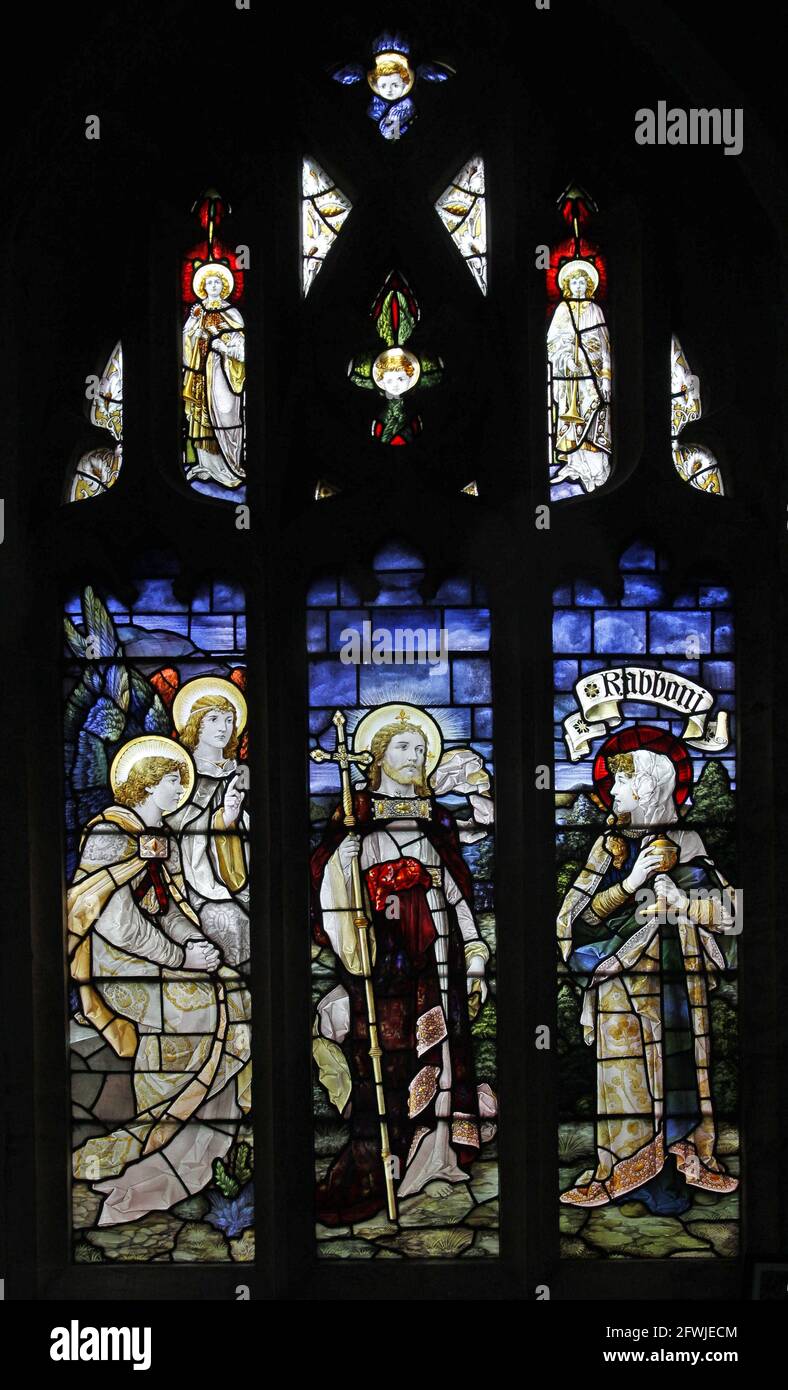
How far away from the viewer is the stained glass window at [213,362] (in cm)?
619

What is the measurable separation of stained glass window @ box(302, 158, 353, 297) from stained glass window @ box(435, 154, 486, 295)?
0.34 metres

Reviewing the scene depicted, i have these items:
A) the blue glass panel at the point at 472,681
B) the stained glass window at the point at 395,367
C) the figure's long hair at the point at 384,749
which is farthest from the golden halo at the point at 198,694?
the stained glass window at the point at 395,367

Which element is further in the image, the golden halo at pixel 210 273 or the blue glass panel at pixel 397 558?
the golden halo at pixel 210 273

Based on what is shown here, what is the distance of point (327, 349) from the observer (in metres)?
6.18

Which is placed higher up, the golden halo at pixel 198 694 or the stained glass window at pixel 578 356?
the stained glass window at pixel 578 356

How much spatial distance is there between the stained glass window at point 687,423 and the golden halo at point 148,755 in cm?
189

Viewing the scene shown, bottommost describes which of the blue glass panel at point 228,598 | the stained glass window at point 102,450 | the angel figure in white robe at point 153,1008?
the angel figure in white robe at point 153,1008

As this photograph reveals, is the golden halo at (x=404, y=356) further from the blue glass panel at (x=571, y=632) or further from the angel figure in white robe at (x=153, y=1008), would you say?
the angel figure in white robe at (x=153, y=1008)

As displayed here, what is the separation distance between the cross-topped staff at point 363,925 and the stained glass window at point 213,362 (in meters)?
0.89

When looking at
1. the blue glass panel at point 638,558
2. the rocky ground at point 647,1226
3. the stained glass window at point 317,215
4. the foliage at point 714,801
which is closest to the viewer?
the rocky ground at point 647,1226

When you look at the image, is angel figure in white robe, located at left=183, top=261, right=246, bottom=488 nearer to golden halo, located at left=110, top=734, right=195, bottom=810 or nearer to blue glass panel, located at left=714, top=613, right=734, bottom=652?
golden halo, located at left=110, top=734, right=195, bottom=810

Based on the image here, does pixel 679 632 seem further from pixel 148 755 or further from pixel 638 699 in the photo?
pixel 148 755

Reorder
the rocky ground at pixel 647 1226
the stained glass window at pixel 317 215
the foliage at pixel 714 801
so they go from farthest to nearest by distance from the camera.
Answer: the stained glass window at pixel 317 215, the foliage at pixel 714 801, the rocky ground at pixel 647 1226

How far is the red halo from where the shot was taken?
6.05 meters
